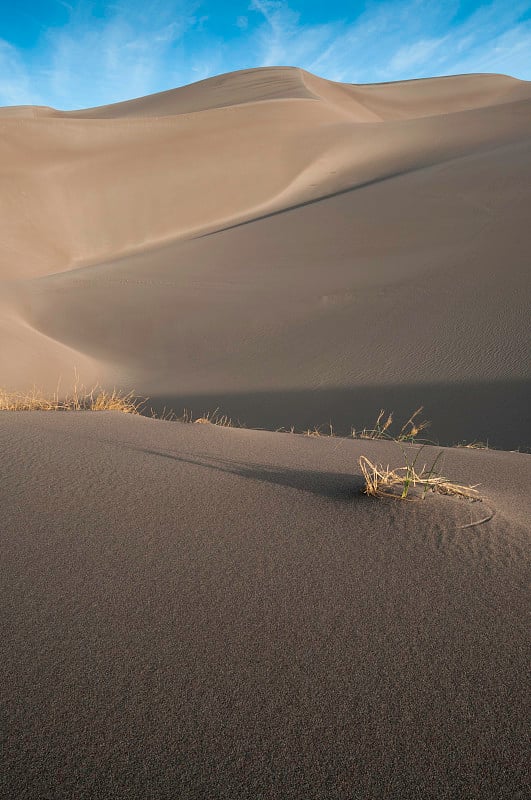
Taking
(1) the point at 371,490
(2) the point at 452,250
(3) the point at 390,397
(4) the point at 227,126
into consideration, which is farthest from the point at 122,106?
(1) the point at 371,490

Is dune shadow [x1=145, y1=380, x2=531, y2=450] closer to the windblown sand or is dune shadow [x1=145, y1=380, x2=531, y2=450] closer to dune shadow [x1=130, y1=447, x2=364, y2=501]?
the windblown sand

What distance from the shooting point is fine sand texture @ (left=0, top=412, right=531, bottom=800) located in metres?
1.14

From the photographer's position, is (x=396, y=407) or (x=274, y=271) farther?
(x=274, y=271)

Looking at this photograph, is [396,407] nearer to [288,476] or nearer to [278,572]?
[288,476]

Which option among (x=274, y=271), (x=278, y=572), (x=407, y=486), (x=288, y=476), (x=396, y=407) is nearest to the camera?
(x=278, y=572)

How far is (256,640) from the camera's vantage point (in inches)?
59.0

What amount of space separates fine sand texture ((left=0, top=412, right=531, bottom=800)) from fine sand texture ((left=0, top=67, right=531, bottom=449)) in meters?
3.64

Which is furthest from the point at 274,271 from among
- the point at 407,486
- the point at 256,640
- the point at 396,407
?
the point at 256,640

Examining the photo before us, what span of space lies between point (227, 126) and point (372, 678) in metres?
24.9

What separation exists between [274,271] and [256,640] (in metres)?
10.0

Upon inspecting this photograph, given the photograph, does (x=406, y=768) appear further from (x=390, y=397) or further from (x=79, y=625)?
(x=390, y=397)

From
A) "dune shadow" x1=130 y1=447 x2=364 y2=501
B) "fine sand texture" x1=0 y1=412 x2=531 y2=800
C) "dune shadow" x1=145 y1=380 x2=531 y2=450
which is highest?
"dune shadow" x1=145 y1=380 x2=531 y2=450

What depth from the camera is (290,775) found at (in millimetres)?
1119

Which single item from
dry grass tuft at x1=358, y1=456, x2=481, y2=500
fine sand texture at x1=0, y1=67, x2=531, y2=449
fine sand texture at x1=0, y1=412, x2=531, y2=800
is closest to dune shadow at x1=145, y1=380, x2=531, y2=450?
fine sand texture at x1=0, y1=67, x2=531, y2=449
